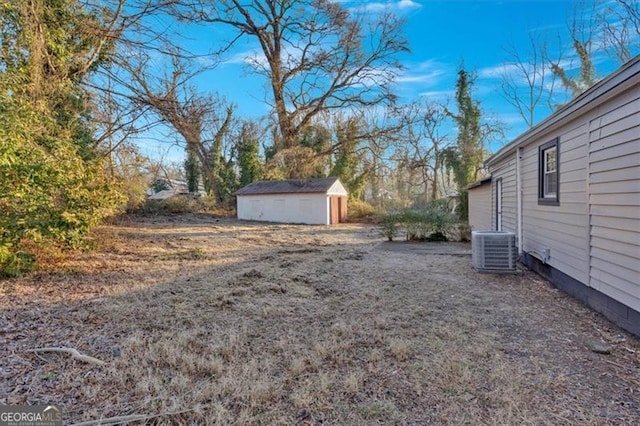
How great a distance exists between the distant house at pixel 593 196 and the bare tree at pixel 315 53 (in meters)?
14.1

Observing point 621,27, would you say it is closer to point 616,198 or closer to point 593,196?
point 593,196

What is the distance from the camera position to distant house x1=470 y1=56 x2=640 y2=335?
327 cm

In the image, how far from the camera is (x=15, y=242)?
17.4 ft

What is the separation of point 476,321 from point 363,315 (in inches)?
51.3

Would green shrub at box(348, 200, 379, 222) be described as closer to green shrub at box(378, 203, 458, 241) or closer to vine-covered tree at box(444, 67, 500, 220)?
vine-covered tree at box(444, 67, 500, 220)

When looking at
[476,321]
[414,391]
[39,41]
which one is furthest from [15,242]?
[476,321]

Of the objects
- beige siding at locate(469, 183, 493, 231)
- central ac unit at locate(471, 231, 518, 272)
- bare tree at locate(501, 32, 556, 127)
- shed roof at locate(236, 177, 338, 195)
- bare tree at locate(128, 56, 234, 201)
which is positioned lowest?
central ac unit at locate(471, 231, 518, 272)

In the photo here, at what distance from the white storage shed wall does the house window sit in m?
13.1

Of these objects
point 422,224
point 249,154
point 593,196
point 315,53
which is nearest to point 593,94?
point 593,196

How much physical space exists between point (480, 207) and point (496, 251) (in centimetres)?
591

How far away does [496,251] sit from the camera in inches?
243

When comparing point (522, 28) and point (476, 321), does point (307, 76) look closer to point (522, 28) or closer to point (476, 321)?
point (522, 28)

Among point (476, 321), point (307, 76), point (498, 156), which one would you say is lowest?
point (476, 321)

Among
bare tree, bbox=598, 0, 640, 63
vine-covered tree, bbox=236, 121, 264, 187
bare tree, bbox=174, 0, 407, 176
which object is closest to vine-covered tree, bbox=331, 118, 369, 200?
bare tree, bbox=174, 0, 407, 176
